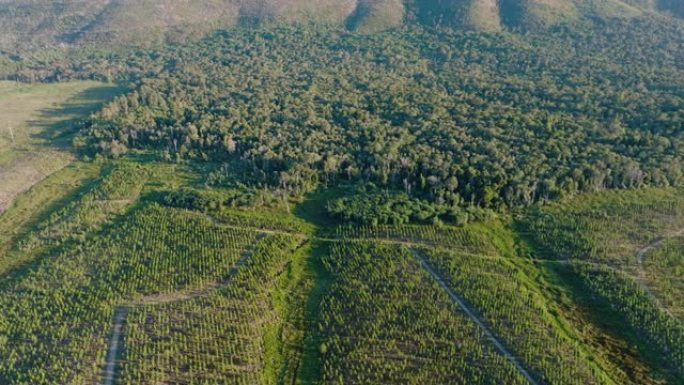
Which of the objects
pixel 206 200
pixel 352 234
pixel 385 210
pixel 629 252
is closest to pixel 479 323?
pixel 352 234

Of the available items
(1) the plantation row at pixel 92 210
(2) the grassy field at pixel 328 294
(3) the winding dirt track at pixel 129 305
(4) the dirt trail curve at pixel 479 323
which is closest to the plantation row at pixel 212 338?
(2) the grassy field at pixel 328 294

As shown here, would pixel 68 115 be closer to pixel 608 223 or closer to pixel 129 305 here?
pixel 129 305

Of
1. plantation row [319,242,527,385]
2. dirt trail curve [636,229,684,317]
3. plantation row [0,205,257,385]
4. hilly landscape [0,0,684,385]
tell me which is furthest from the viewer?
dirt trail curve [636,229,684,317]

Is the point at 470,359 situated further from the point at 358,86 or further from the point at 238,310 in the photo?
the point at 358,86

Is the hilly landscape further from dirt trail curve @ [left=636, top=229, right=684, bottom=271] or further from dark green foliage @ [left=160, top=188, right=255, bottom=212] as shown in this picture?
→ dirt trail curve @ [left=636, top=229, right=684, bottom=271]

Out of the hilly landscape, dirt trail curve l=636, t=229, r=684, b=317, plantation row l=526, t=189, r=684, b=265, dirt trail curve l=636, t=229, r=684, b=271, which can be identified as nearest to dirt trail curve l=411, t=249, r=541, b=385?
the hilly landscape

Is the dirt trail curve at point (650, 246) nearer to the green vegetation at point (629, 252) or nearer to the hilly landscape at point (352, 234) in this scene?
the green vegetation at point (629, 252)
